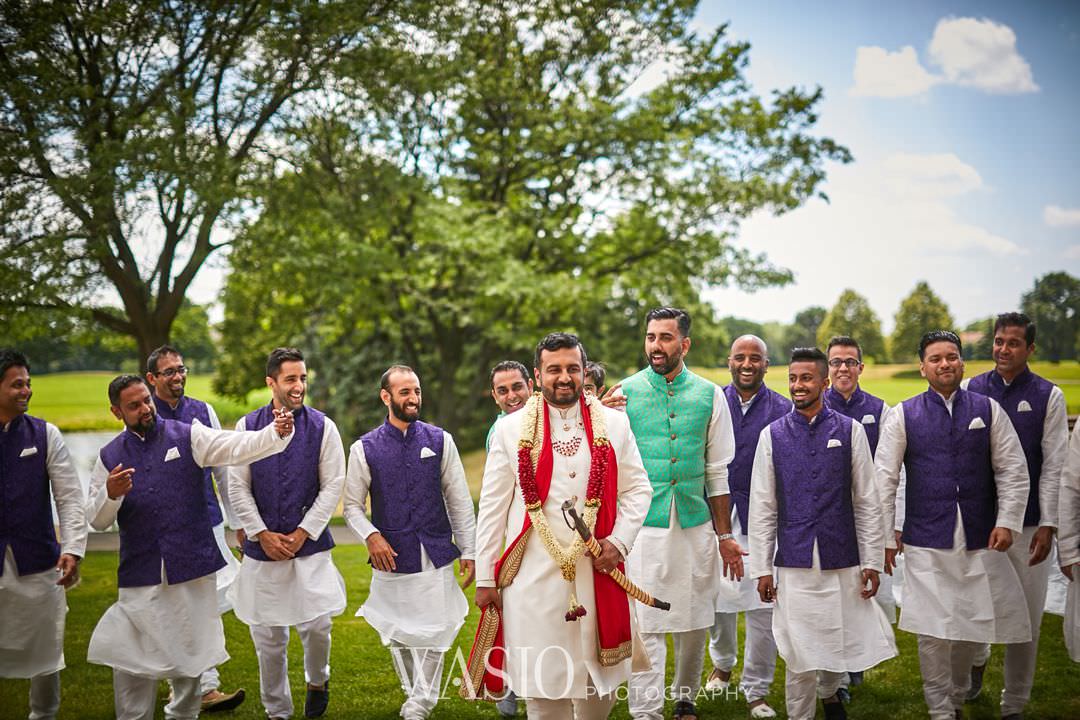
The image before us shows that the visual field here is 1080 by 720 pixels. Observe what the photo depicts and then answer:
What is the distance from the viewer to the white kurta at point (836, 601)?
208 inches

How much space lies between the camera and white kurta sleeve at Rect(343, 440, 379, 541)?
19.1 feet

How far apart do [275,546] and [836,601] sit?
3727 mm

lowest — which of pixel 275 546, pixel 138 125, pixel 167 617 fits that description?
pixel 167 617

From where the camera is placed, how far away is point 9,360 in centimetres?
544

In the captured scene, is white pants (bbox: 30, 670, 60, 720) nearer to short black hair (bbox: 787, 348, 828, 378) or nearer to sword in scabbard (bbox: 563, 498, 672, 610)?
sword in scabbard (bbox: 563, 498, 672, 610)

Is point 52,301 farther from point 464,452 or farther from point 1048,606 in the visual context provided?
point 1048,606

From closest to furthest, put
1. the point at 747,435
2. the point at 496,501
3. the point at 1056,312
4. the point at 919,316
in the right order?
1. the point at 496,501
2. the point at 747,435
3. the point at 1056,312
4. the point at 919,316

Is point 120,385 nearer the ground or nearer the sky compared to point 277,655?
nearer the sky

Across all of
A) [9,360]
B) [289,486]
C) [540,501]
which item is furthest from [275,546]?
[540,501]

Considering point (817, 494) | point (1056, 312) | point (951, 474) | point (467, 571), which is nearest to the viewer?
point (817, 494)

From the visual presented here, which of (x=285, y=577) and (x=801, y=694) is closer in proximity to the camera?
(x=801, y=694)

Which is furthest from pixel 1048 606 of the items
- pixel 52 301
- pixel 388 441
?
pixel 52 301

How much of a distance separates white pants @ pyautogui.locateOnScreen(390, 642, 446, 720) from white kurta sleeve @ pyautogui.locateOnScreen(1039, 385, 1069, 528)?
423cm

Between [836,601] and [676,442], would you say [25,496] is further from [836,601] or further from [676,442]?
[836,601]
